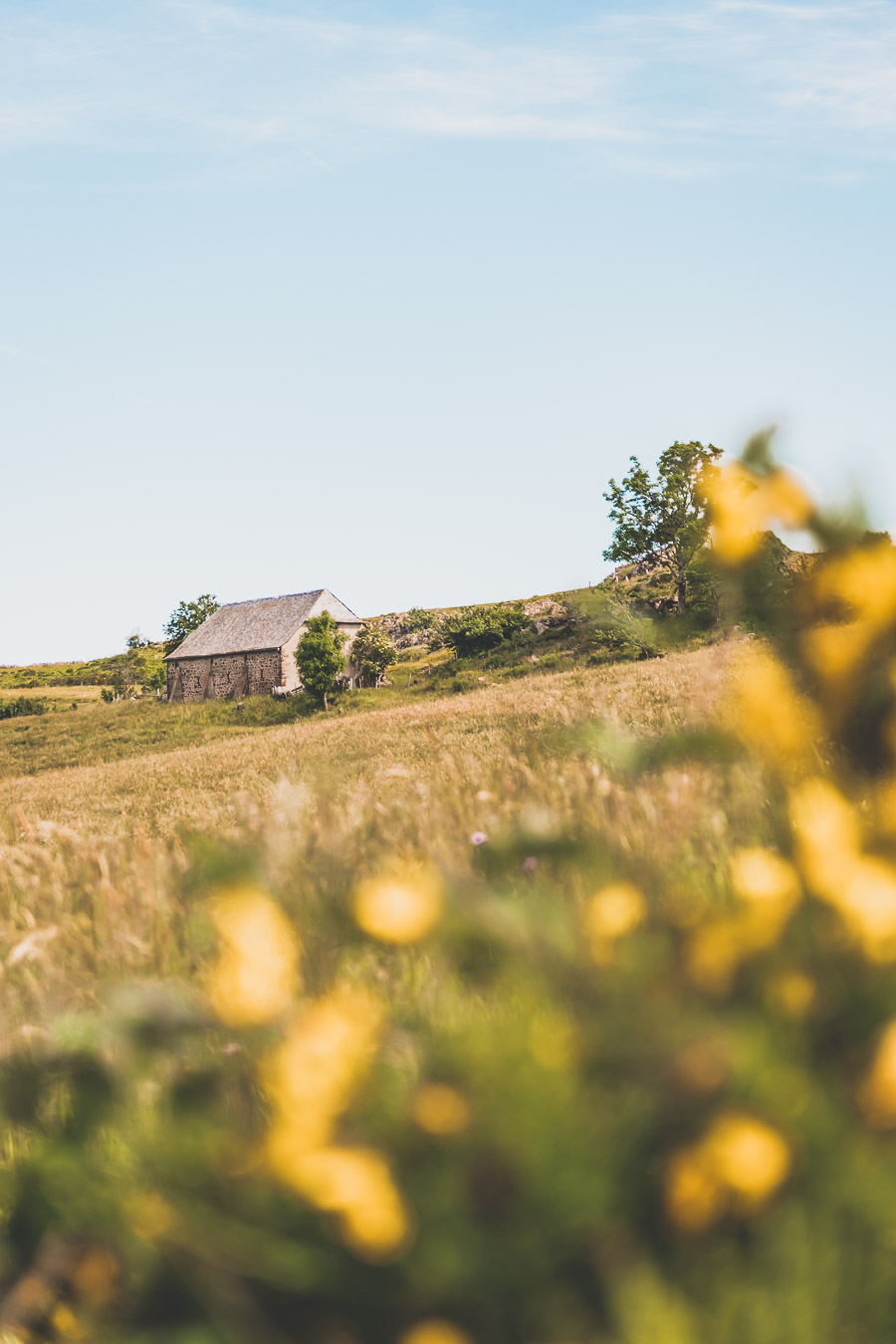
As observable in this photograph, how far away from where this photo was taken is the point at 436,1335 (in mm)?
855

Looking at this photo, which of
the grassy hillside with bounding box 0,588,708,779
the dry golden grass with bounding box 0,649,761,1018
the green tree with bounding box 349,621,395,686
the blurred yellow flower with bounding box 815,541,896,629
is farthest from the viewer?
the green tree with bounding box 349,621,395,686

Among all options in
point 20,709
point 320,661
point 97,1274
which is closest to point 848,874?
point 97,1274

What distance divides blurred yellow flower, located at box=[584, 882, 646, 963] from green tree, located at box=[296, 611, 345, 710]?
56.8m

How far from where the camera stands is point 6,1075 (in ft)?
5.29

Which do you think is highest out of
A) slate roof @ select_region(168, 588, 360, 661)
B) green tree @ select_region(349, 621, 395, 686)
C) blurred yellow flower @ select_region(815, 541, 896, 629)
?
slate roof @ select_region(168, 588, 360, 661)

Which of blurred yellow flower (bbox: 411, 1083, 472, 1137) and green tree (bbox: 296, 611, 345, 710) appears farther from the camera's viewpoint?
green tree (bbox: 296, 611, 345, 710)

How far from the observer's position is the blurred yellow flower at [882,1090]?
0.92 m

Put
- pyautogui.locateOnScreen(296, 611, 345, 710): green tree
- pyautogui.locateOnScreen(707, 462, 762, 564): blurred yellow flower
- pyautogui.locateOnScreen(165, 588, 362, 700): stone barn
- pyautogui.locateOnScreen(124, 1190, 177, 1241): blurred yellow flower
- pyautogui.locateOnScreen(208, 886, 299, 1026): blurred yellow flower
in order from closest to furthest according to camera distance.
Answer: pyautogui.locateOnScreen(124, 1190, 177, 1241): blurred yellow flower, pyautogui.locateOnScreen(208, 886, 299, 1026): blurred yellow flower, pyautogui.locateOnScreen(707, 462, 762, 564): blurred yellow flower, pyautogui.locateOnScreen(296, 611, 345, 710): green tree, pyautogui.locateOnScreen(165, 588, 362, 700): stone barn

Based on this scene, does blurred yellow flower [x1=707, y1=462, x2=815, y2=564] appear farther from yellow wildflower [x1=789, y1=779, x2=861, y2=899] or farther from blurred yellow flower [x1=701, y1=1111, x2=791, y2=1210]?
blurred yellow flower [x1=701, y1=1111, x2=791, y2=1210]

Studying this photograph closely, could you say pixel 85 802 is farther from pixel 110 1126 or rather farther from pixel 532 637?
pixel 532 637

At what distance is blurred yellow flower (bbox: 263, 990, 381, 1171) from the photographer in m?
0.90

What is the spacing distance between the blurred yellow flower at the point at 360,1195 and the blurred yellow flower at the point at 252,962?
0.28m

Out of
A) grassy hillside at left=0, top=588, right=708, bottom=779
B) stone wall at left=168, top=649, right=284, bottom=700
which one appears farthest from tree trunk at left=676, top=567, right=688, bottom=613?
stone wall at left=168, top=649, right=284, bottom=700

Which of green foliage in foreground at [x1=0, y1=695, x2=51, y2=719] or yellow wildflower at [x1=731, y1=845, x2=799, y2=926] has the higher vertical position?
yellow wildflower at [x1=731, y1=845, x2=799, y2=926]
